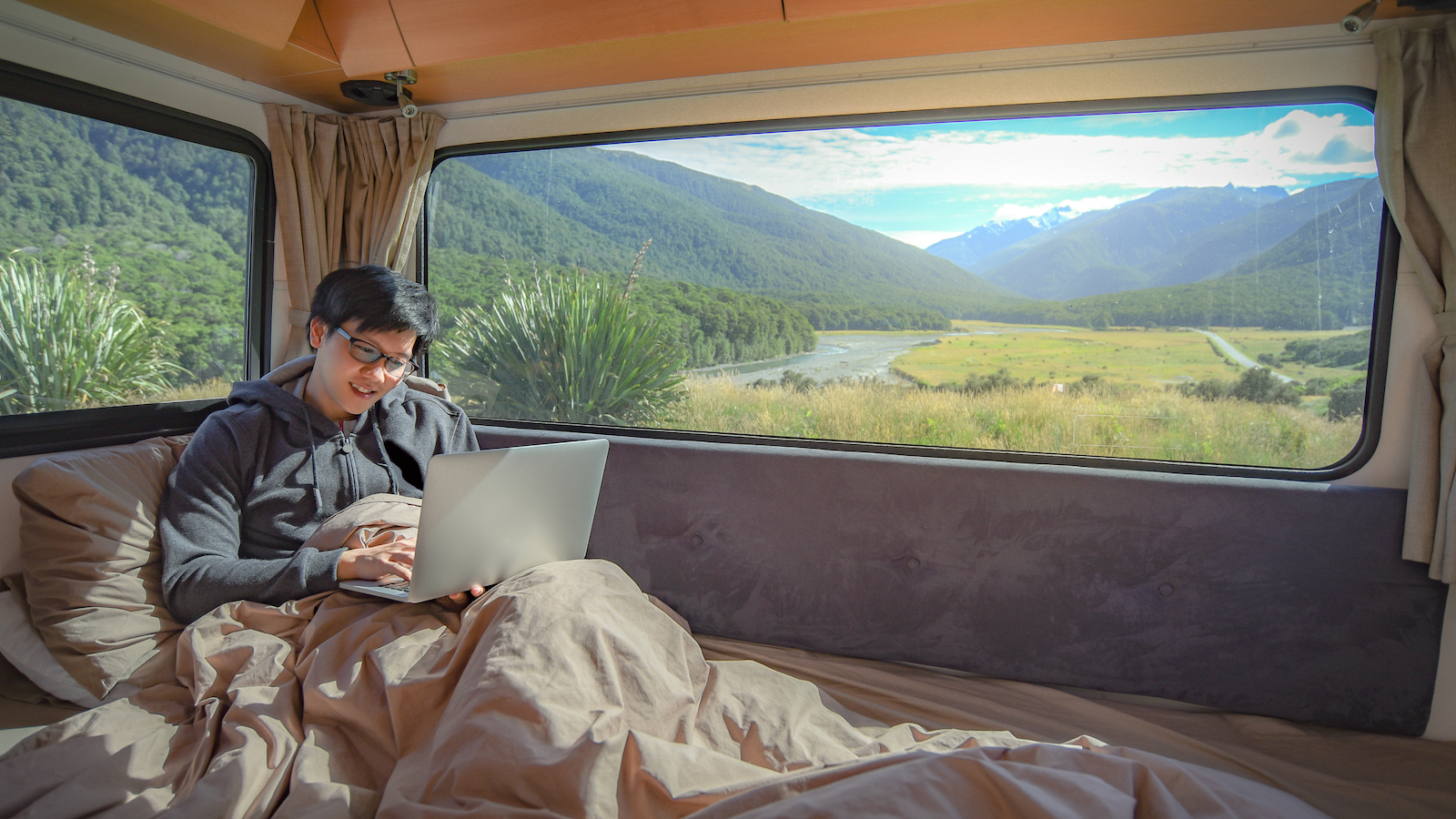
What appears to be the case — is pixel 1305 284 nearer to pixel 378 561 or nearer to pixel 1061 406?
pixel 1061 406

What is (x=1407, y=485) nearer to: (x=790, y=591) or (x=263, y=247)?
(x=790, y=591)

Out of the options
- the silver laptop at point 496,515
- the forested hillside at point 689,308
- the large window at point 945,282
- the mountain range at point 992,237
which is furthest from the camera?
the forested hillside at point 689,308

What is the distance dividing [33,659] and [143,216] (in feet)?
5.07

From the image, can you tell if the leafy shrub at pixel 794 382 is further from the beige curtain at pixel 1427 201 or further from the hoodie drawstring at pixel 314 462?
the beige curtain at pixel 1427 201

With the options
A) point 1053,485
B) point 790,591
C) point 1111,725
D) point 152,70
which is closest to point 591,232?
point 152,70

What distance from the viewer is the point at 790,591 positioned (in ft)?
6.96

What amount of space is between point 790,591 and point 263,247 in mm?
2433

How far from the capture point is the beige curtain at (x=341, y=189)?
108 inches

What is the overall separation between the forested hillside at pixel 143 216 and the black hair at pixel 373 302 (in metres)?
1.14

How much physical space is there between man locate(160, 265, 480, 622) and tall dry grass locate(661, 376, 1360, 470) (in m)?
1.22

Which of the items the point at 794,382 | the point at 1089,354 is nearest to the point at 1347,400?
the point at 1089,354

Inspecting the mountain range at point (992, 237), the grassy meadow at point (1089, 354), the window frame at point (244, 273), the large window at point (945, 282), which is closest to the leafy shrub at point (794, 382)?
the large window at point (945, 282)

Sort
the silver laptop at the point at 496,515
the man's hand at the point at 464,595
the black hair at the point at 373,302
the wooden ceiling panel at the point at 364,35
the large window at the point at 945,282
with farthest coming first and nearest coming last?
the wooden ceiling panel at the point at 364,35
the large window at the point at 945,282
the black hair at the point at 373,302
the man's hand at the point at 464,595
the silver laptop at the point at 496,515

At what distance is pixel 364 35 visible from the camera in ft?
7.25
